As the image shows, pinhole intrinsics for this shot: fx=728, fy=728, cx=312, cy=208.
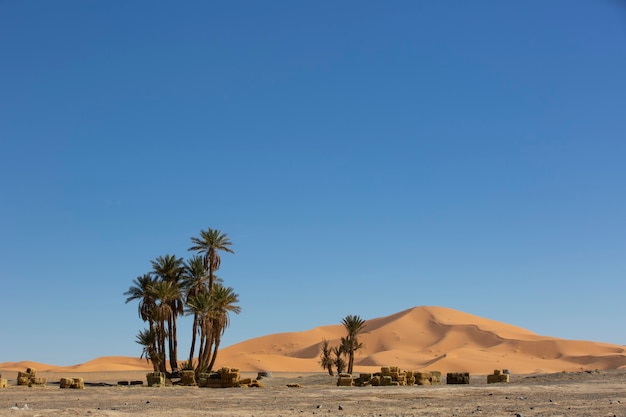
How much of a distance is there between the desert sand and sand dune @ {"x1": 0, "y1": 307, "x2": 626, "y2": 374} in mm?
212

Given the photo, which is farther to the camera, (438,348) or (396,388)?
(438,348)

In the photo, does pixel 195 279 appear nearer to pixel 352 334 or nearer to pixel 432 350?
pixel 352 334

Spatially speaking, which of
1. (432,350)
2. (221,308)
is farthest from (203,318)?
(432,350)

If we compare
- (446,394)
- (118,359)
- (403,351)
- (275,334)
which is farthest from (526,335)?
(446,394)

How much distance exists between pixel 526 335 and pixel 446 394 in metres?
118

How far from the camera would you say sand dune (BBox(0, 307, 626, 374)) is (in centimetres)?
10425

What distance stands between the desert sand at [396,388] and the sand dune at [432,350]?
0.70 feet

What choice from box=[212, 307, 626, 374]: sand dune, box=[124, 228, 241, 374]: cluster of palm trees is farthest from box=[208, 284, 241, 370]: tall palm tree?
box=[212, 307, 626, 374]: sand dune

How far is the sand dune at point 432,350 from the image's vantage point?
104 metres

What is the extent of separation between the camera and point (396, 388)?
34.5 meters

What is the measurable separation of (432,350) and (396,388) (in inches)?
3497

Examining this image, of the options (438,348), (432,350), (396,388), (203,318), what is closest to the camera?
(396,388)

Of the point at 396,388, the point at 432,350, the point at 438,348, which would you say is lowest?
the point at 396,388

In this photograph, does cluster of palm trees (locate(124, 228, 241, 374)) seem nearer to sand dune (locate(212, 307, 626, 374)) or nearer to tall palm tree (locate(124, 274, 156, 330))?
tall palm tree (locate(124, 274, 156, 330))
